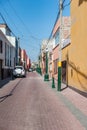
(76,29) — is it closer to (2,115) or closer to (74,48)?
(74,48)

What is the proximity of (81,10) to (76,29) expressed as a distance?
6.46 ft

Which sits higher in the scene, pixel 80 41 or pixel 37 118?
pixel 80 41

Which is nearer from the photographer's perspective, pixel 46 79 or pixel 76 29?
pixel 76 29

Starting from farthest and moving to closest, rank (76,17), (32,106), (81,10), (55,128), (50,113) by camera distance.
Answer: (76,17) → (81,10) → (32,106) → (50,113) → (55,128)

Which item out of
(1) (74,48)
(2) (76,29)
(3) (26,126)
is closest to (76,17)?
(2) (76,29)

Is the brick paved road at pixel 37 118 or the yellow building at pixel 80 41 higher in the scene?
the yellow building at pixel 80 41

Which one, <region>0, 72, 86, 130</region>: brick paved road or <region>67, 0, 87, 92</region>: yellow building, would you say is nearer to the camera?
<region>0, 72, 86, 130</region>: brick paved road

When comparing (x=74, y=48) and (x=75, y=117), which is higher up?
(x=74, y=48)

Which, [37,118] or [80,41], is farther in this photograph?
[80,41]

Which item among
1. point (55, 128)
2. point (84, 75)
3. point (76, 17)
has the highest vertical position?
point (76, 17)

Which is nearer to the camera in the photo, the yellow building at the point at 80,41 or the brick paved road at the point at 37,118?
the brick paved road at the point at 37,118

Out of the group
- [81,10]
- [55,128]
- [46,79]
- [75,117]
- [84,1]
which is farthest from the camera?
[46,79]

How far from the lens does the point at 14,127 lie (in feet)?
27.5

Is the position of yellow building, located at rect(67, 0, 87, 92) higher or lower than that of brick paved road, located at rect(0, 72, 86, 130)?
higher
